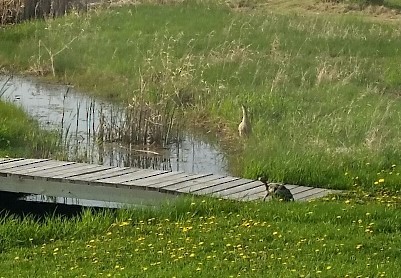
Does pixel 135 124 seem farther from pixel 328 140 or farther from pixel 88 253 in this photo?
pixel 88 253

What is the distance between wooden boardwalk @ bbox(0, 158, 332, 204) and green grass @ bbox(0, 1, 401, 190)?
1134 millimetres

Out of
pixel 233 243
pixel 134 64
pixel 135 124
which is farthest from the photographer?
pixel 134 64

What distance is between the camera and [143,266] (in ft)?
26.2

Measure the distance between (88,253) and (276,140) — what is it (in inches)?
210

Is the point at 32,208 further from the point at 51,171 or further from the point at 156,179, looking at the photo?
the point at 156,179

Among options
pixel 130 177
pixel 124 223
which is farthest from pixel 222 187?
pixel 124 223

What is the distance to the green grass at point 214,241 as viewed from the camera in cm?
785

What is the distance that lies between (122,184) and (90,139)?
3952 millimetres

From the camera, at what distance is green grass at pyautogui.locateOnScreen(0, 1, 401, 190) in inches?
495

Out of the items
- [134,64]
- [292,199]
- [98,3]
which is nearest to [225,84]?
[134,64]

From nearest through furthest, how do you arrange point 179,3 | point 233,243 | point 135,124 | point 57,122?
point 233,243 < point 135,124 < point 57,122 < point 179,3

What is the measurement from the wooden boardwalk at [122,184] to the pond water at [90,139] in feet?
6.55

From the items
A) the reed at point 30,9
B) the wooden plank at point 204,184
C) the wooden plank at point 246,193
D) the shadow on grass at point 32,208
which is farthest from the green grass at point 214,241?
the reed at point 30,9

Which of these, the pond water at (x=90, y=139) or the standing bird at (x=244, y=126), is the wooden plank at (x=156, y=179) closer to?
the pond water at (x=90, y=139)
